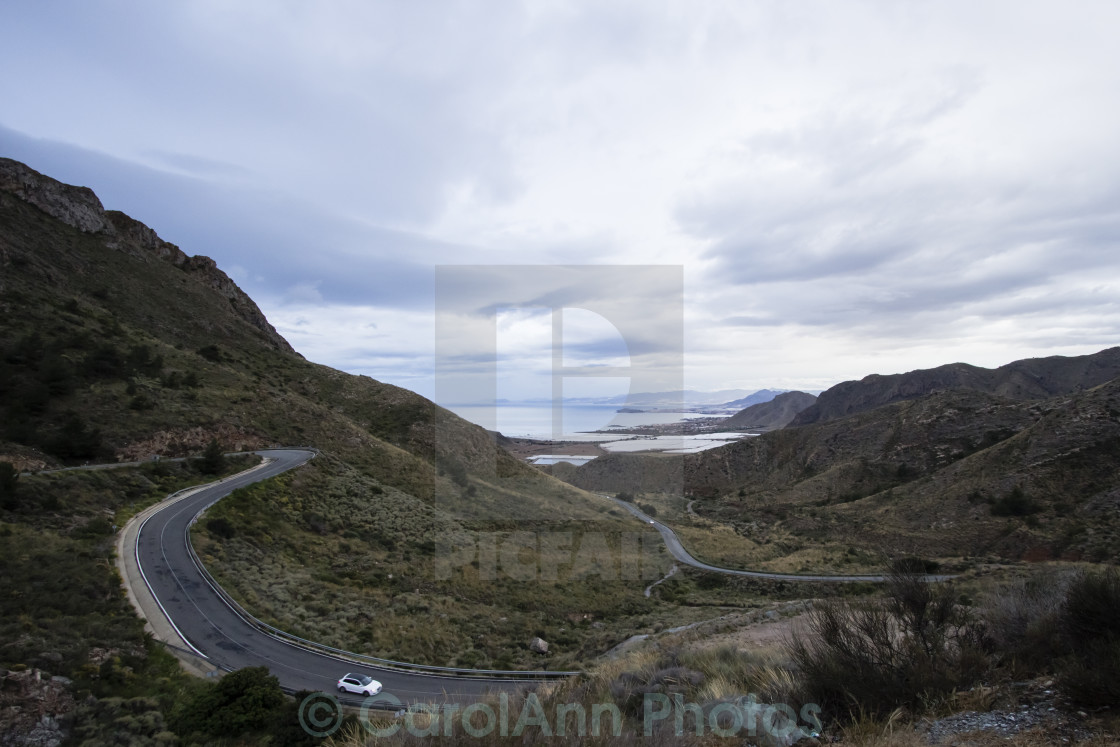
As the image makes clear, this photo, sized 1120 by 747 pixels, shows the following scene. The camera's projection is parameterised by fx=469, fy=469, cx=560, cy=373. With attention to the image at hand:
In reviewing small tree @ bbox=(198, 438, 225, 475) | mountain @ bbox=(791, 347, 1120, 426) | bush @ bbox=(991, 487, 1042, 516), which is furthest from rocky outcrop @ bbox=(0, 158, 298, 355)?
mountain @ bbox=(791, 347, 1120, 426)

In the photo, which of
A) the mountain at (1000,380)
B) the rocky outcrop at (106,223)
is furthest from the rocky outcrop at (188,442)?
the mountain at (1000,380)

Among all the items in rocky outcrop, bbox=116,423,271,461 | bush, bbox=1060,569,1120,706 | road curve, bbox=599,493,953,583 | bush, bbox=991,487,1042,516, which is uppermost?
rocky outcrop, bbox=116,423,271,461

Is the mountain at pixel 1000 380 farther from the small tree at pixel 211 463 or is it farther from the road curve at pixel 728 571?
the small tree at pixel 211 463

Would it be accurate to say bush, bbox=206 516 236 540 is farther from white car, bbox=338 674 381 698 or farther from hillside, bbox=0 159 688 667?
white car, bbox=338 674 381 698

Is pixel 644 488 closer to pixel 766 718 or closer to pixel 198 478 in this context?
pixel 198 478

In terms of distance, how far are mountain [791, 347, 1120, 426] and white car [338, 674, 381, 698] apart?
91.3 meters

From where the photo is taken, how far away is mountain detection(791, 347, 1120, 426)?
8919 cm

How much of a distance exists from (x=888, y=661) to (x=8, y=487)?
Answer: 24294 mm

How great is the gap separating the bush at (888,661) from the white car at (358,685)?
381 inches

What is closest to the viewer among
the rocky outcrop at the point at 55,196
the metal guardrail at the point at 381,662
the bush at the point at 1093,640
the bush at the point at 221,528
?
the bush at the point at 1093,640

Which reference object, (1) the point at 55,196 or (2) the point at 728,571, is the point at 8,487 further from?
(1) the point at 55,196

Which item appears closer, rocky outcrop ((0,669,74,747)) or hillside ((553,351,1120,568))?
rocky outcrop ((0,669,74,747))

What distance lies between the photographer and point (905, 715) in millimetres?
5051

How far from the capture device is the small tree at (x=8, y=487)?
1526 centimetres
